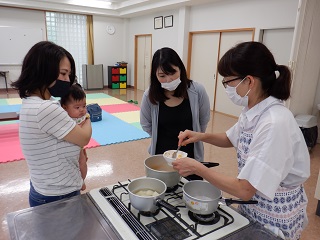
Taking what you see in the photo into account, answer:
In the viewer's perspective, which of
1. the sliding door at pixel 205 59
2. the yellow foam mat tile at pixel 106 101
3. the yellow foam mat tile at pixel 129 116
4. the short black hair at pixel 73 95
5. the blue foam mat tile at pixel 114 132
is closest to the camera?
the short black hair at pixel 73 95

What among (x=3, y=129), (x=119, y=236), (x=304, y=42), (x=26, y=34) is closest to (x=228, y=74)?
(x=119, y=236)

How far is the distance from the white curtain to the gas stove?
7951 mm

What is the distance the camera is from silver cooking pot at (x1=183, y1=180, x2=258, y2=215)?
32.7 inches

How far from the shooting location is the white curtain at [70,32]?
7.99 metres

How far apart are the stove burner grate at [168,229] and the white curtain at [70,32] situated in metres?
8.10

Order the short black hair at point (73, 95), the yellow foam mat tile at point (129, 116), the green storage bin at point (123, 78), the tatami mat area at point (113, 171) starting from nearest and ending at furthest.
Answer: the short black hair at point (73, 95)
the tatami mat area at point (113, 171)
the yellow foam mat tile at point (129, 116)
the green storage bin at point (123, 78)

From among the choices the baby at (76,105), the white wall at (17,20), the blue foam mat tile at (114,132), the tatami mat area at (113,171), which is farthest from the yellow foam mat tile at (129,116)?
the white wall at (17,20)

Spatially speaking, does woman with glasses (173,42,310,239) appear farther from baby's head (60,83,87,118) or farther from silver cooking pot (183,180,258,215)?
baby's head (60,83,87,118)

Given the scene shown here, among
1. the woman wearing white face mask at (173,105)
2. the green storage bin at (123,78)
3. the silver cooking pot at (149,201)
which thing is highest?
the woman wearing white face mask at (173,105)

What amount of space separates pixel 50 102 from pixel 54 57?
0.18 meters

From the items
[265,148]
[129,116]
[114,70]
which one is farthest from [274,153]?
[114,70]

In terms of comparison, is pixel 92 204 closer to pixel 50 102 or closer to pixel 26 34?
pixel 50 102

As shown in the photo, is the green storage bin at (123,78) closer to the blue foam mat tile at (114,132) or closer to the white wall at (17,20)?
the white wall at (17,20)

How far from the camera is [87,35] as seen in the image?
8555 mm
